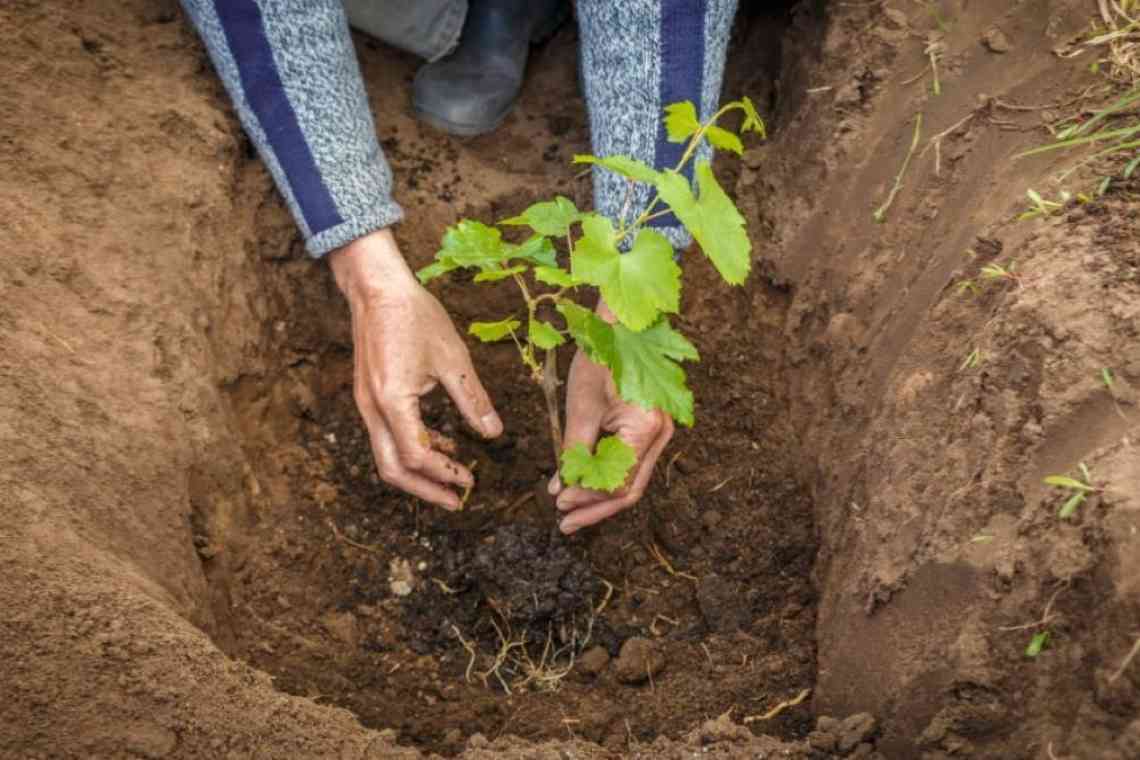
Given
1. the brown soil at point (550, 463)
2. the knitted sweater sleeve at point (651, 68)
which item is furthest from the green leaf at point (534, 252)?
the brown soil at point (550, 463)

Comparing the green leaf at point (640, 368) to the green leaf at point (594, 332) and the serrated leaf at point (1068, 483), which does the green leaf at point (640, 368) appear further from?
the serrated leaf at point (1068, 483)

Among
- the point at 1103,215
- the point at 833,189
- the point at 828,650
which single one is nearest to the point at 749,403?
the point at 833,189

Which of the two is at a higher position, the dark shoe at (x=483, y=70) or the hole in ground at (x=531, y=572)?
the dark shoe at (x=483, y=70)

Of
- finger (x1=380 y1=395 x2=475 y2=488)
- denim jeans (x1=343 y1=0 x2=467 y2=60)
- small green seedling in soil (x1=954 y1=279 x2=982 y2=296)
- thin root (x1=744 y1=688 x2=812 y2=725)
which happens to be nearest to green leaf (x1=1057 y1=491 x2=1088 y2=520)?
small green seedling in soil (x1=954 y1=279 x2=982 y2=296)

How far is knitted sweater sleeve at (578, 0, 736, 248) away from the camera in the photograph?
6.38ft

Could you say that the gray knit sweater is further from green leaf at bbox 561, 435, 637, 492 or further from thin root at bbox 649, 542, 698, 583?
thin root at bbox 649, 542, 698, 583

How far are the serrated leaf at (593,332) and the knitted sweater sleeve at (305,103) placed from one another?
28.4 inches

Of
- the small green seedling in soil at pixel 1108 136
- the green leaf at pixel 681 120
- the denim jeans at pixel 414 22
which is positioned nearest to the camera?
the green leaf at pixel 681 120

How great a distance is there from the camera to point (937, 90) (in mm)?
2043

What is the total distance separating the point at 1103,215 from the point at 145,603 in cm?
162

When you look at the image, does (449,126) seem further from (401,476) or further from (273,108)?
(401,476)

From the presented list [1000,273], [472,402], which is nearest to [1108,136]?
[1000,273]

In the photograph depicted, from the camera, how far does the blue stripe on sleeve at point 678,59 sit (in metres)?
1.94

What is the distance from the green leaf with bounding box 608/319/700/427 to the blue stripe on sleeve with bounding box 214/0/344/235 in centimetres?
84
